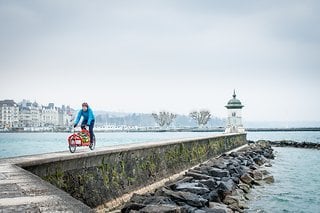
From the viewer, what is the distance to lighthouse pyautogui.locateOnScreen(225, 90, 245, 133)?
38.4 meters

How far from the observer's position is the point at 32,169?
660 centimetres

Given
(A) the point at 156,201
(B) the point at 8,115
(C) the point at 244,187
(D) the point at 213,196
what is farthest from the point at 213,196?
(B) the point at 8,115

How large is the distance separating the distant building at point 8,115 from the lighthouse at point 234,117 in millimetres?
142350

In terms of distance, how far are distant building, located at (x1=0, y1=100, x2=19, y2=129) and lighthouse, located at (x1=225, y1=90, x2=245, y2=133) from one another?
14235cm

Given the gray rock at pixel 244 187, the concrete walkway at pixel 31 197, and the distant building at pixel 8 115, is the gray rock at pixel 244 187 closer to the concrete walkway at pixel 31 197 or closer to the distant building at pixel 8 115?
the concrete walkway at pixel 31 197

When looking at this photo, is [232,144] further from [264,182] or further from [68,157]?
[68,157]

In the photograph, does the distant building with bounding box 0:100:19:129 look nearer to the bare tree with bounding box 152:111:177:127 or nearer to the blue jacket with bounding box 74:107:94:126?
the bare tree with bounding box 152:111:177:127

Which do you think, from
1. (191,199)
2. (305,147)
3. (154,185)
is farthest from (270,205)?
(305,147)

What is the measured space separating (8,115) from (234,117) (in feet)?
484

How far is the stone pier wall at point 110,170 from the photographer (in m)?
7.06

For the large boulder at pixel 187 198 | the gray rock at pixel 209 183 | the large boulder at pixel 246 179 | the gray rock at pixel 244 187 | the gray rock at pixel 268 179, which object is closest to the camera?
the large boulder at pixel 187 198

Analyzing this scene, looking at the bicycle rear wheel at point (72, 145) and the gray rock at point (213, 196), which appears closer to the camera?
the bicycle rear wheel at point (72, 145)

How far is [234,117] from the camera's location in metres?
39.2

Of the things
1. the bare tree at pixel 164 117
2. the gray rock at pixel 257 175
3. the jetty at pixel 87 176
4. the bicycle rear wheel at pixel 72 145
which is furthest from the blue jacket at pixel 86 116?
the bare tree at pixel 164 117
